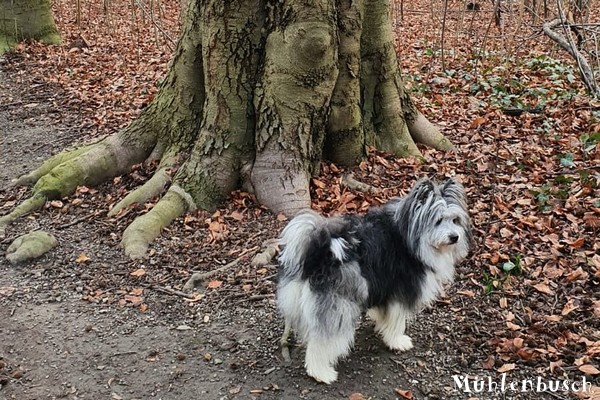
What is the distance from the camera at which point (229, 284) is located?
4.88m

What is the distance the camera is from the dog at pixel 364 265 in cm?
364

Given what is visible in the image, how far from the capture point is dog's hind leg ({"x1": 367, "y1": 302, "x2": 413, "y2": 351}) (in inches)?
157

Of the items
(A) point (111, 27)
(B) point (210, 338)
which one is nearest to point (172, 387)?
(B) point (210, 338)

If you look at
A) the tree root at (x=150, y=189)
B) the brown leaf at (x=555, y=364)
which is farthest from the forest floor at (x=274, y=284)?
the tree root at (x=150, y=189)

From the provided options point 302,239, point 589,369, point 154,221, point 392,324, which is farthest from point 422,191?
point 154,221

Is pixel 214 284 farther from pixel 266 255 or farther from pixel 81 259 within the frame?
pixel 81 259

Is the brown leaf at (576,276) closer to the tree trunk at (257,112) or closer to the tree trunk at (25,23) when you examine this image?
the tree trunk at (257,112)

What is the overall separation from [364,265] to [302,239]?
46 centimetres

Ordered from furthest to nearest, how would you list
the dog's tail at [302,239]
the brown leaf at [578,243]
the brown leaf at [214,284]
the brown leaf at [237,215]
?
1. the brown leaf at [237,215]
2. the brown leaf at [578,243]
3. the brown leaf at [214,284]
4. the dog's tail at [302,239]

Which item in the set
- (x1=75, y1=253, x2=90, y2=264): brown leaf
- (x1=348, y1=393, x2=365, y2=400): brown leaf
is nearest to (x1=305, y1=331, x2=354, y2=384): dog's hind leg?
(x1=348, y1=393, x2=365, y2=400): brown leaf

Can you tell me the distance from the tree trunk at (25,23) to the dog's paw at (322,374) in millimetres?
10534

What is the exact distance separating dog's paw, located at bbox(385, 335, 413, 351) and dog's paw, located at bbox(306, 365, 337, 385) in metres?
0.52

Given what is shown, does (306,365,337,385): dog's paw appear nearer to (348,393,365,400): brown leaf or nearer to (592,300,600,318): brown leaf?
(348,393,365,400): brown leaf

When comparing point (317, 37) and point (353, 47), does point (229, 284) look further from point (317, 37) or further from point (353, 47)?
point (353, 47)
